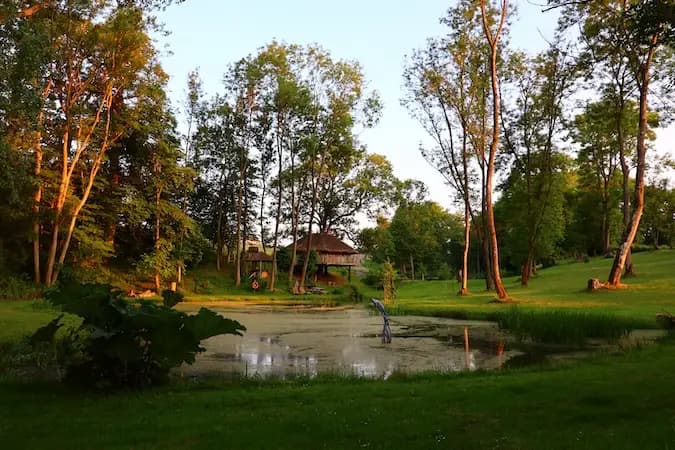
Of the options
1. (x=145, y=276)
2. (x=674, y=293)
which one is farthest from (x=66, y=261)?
(x=674, y=293)

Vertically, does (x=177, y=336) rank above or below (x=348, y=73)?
below

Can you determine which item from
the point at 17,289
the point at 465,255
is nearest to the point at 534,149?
the point at 465,255

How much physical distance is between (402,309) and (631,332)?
36.0ft

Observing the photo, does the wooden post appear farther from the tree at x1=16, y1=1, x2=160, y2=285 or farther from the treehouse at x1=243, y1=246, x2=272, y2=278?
the treehouse at x1=243, y1=246, x2=272, y2=278

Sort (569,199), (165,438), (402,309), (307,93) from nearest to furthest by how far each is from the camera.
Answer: (165,438)
(402,309)
(307,93)
(569,199)

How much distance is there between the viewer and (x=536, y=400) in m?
6.06

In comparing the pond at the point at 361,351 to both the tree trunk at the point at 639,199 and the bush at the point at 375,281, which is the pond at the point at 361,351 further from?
the bush at the point at 375,281

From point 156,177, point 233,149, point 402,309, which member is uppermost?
point 233,149

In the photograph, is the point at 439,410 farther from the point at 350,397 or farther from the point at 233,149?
the point at 233,149

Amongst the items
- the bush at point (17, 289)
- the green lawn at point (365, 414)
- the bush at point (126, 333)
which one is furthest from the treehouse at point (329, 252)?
the green lawn at point (365, 414)

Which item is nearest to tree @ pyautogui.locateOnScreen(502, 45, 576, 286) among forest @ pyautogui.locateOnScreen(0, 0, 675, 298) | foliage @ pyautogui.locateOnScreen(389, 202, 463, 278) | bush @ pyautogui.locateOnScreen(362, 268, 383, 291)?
forest @ pyautogui.locateOnScreen(0, 0, 675, 298)

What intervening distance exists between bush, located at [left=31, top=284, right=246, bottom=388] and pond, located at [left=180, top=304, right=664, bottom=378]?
70.9 inches

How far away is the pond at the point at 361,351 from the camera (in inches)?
408

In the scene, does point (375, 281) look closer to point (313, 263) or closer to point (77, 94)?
point (313, 263)
